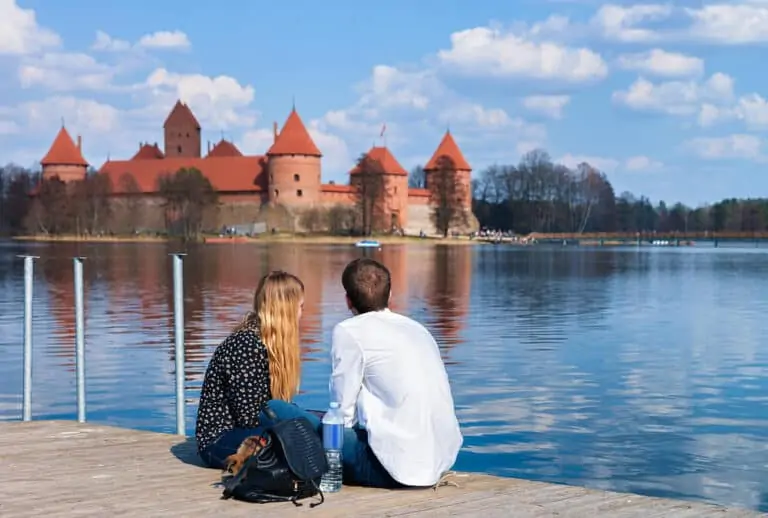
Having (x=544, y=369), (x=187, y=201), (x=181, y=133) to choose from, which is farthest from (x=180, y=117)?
(x=544, y=369)

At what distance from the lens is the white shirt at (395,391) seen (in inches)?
150

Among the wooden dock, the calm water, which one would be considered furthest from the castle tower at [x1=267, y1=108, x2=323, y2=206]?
the wooden dock

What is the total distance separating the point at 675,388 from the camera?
9.47m

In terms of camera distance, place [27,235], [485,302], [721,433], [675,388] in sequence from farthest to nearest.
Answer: [27,235] → [485,302] → [675,388] → [721,433]

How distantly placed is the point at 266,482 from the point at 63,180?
8508cm

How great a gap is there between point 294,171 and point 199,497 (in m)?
78.3

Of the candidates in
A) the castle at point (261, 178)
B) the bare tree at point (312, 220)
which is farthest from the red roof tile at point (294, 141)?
the bare tree at point (312, 220)

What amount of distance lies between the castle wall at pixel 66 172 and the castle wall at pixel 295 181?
16886 mm

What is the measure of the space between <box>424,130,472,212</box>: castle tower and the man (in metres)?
82.4

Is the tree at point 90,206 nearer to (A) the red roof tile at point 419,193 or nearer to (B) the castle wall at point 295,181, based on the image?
(B) the castle wall at point 295,181

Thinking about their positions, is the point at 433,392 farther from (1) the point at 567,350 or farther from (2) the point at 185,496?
(1) the point at 567,350

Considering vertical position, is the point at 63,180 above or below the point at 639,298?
above

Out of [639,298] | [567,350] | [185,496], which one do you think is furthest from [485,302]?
[185,496]

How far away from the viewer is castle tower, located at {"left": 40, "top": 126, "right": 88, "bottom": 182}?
87.1 metres
